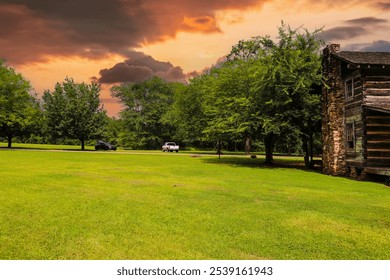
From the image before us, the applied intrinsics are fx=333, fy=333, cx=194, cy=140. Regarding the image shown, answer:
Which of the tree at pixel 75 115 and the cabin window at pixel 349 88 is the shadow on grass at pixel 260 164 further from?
the tree at pixel 75 115

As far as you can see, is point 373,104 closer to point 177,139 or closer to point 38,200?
point 38,200

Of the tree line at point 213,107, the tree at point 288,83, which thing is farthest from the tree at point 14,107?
the tree at point 288,83

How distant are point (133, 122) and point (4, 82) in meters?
30.0

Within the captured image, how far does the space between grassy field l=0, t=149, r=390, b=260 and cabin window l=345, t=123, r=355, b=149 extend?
9184 millimetres

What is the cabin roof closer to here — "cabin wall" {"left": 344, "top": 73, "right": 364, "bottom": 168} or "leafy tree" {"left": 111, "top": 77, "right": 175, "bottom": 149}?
"cabin wall" {"left": 344, "top": 73, "right": 364, "bottom": 168}

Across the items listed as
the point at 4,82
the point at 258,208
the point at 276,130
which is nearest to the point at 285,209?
the point at 258,208

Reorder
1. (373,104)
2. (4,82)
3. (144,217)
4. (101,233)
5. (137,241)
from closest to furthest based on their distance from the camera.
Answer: (137,241), (101,233), (144,217), (373,104), (4,82)

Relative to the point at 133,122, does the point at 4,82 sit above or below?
above

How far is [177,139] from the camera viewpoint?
7988cm

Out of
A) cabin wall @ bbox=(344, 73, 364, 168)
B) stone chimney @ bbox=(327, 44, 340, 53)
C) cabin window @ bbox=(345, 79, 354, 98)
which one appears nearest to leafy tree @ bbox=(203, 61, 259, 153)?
stone chimney @ bbox=(327, 44, 340, 53)

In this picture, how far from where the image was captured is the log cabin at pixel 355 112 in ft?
70.1

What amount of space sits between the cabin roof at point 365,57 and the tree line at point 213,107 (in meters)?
2.45

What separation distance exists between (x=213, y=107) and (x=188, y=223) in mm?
26132

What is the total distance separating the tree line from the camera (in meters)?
27.7
